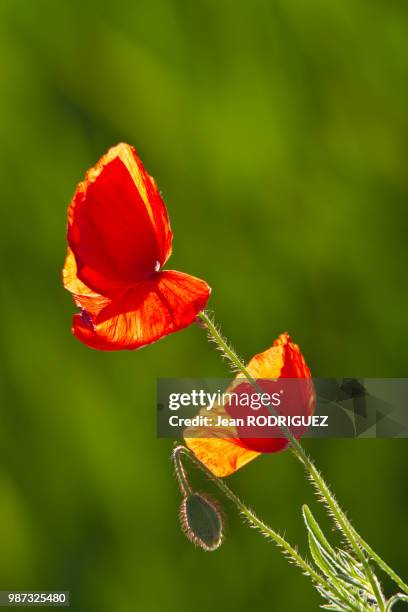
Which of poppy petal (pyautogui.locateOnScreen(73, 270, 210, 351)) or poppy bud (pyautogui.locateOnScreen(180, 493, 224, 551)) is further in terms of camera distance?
poppy bud (pyautogui.locateOnScreen(180, 493, 224, 551))

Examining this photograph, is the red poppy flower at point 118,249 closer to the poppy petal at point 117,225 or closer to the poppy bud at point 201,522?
the poppy petal at point 117,225

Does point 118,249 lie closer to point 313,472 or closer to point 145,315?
point 145,315

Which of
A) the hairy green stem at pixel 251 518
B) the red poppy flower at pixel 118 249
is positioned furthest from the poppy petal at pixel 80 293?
the hairy green stem at pixel 251 518

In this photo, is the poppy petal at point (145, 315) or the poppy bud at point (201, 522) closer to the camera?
the poppy petal at point (145, 315)

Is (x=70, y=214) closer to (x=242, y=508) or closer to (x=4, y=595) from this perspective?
(x=242, y=508)

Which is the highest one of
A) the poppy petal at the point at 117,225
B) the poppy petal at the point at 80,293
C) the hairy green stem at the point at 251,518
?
the poppy petal at the point at 117,225

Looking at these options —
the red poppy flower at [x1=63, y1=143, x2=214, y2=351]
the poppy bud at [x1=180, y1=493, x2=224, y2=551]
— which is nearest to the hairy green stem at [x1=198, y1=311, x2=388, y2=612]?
the red poppy flower at [x1=63, y1=143, x2=214, y2=351]

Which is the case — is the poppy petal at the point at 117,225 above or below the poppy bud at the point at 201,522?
above

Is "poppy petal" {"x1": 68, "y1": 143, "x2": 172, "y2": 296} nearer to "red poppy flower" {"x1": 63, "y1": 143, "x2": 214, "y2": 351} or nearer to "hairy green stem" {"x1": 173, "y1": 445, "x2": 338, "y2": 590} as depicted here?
"red poppy flower" {"x1": 63, "y1": 143, "x2": 214, "y2": 351}
